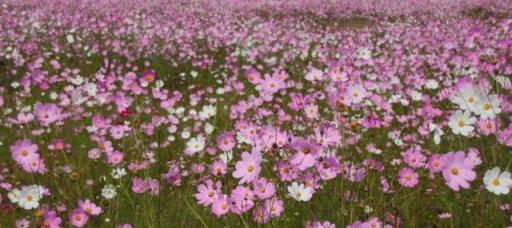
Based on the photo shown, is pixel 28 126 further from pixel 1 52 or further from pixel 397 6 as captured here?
pixel 397 6

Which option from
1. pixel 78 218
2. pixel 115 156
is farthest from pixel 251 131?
pixel 115 156

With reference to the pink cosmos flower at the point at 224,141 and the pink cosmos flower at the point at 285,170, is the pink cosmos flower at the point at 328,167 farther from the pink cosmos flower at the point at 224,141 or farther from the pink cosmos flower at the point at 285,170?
the pink cosmos flower at the point at 224,141

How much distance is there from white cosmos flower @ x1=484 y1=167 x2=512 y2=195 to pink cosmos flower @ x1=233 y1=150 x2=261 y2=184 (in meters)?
0.73

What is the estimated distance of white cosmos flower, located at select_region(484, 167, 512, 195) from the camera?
63.6 inches

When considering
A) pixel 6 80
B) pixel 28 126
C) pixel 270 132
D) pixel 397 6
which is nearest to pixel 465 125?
pixel 270 132

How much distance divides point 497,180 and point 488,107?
391mm

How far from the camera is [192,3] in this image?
17500 mm

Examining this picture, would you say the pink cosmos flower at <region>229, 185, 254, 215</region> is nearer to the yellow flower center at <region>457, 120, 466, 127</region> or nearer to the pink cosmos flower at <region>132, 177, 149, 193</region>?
the pink cosmos flower at <region>132, 177, 149, 193</region>

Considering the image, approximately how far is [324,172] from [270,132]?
0.26 metres

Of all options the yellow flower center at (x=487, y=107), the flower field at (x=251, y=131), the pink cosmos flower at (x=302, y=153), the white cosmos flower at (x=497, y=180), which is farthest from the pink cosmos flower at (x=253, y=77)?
the white cosmos flower at (x=497, y=180)

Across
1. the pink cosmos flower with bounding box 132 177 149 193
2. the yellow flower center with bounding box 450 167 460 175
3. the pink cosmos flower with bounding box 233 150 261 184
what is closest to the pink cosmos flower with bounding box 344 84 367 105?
the pink cosmos flower with bounding box 233 150 261 184

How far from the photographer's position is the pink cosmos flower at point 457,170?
4.83 ft

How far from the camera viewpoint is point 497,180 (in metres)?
1.66

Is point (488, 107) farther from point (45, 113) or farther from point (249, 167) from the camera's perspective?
point (45, 113)
